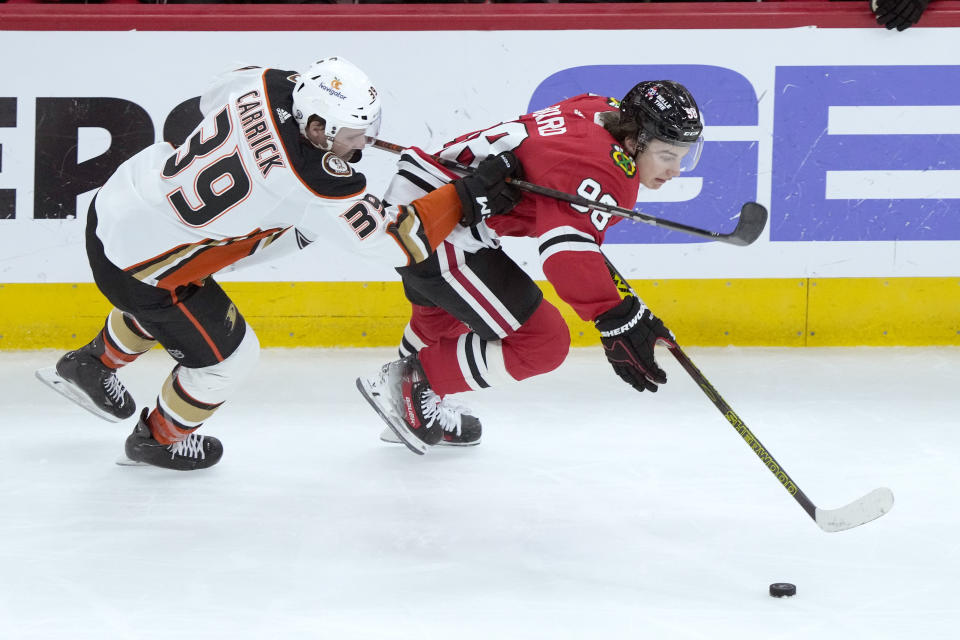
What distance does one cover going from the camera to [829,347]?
13.3ft

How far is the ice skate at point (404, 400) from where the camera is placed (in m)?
2.85

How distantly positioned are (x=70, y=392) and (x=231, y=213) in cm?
94

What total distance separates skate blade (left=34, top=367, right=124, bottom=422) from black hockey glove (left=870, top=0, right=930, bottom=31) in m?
2.92

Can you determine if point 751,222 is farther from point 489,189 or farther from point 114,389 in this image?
point 114,389

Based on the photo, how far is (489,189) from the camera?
97.6 inches

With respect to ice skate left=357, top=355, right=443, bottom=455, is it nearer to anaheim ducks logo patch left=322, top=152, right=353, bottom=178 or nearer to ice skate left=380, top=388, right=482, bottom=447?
ice skate left=380, top=388, right=482, bottom=447

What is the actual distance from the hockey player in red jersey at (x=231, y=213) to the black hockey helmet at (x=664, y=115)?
31cm

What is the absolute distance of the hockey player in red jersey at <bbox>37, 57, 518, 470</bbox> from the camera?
2.32 m

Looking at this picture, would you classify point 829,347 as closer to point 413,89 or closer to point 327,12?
point 413,89

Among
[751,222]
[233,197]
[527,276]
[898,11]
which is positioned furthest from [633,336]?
[898,11]

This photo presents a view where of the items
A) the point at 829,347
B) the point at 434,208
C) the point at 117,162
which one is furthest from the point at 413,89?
the point at 829,347

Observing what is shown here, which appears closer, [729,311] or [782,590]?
[782,590]

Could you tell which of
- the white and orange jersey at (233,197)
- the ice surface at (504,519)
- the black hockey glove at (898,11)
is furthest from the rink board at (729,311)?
the white and orange jersey at (233,197)

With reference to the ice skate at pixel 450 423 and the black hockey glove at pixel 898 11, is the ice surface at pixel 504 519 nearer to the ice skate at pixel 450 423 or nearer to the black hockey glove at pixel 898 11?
the ice skate at pixel 450 423
